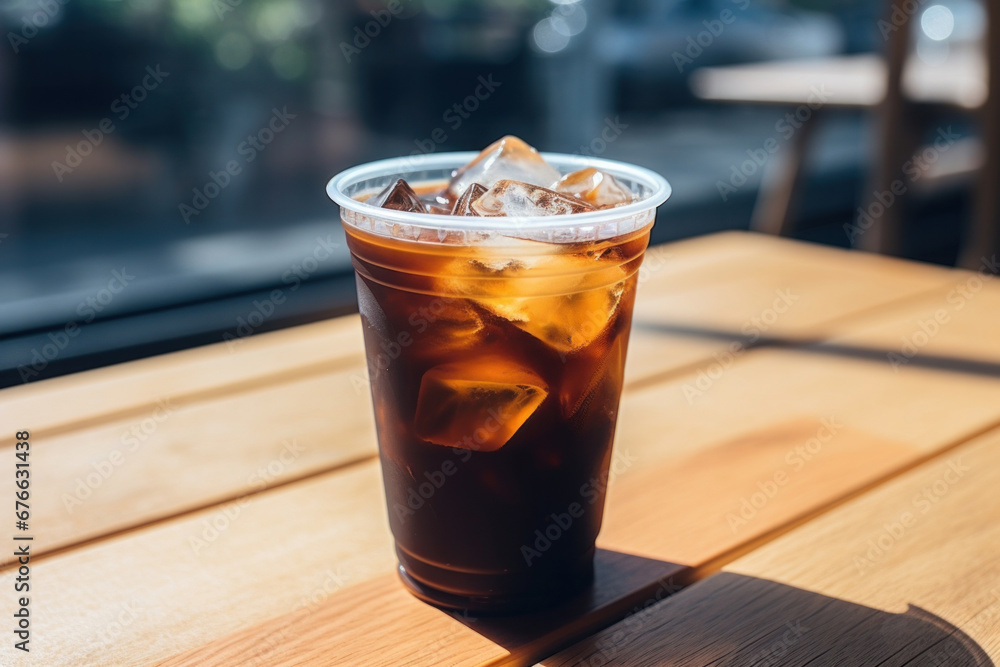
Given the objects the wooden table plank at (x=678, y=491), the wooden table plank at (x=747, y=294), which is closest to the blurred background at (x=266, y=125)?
the wooden table plank at (x=747, y=294)

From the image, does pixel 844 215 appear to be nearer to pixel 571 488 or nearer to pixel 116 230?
pixel 116 230

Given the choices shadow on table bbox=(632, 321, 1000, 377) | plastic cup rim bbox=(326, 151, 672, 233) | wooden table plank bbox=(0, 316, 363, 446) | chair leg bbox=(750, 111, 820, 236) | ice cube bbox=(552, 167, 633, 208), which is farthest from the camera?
chair leg bbox=(750, 111, 820, 236)

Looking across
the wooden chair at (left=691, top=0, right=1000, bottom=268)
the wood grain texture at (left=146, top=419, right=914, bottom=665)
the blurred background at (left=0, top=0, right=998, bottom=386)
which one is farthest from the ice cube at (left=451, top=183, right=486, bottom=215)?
the wooden chair at (left=691, top=0, right=1000, bottom=268)

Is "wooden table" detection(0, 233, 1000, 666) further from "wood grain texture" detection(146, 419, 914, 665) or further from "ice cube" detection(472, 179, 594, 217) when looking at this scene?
"ice cube" detection(472, 179, 594, 217)

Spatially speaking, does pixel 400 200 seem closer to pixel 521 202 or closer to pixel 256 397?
pixel 521 202

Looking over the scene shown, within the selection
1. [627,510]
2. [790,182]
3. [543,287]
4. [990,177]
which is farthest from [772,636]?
[790,182]
